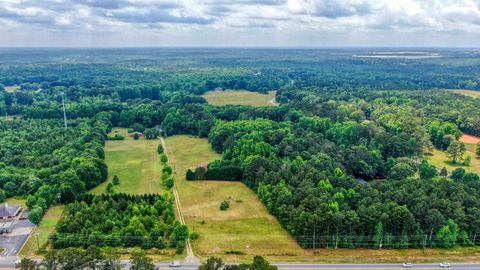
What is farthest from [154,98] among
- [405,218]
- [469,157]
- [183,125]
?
[405,218]

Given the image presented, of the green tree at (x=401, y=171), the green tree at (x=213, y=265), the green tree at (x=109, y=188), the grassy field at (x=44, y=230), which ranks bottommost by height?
the grassy field at (x=44, y=230)

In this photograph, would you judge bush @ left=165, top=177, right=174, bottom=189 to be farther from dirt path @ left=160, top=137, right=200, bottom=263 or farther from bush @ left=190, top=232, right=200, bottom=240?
bush @ left=190, top=232, right=200, bottom=240

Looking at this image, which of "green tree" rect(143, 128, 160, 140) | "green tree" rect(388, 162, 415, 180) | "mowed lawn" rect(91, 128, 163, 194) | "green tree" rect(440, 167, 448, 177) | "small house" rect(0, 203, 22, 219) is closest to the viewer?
"small house" rect(0, 203, 22, 219)

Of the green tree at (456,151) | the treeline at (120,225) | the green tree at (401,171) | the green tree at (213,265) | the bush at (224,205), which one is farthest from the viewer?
the green tree at (456,151)

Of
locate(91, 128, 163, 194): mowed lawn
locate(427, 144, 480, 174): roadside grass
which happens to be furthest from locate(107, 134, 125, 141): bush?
locate(427, 144, 480, 174): roadside grass

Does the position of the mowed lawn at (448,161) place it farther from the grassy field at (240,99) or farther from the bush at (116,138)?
the bush at (116,138)

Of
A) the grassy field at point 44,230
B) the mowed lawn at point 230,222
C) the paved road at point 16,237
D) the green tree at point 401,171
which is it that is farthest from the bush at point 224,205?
the green tree at point 401,171
